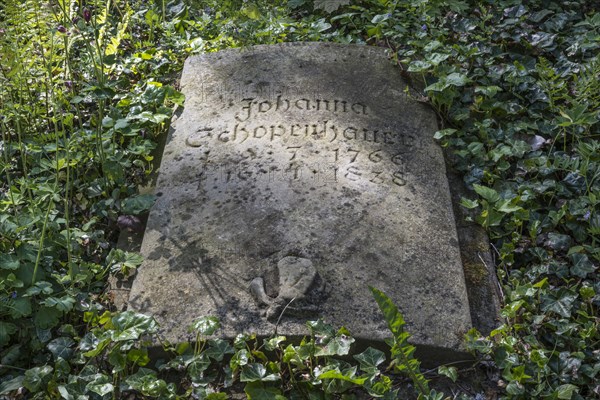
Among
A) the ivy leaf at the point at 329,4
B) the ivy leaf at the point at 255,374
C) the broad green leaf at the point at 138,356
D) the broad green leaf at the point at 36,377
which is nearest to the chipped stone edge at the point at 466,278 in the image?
the broad green leaf at the point at 138,356

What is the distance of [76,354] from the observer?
2697 millimetres

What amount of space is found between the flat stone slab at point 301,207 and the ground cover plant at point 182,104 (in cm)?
12

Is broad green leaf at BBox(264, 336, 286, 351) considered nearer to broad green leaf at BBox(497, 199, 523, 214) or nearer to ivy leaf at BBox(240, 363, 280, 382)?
ivy leaf at BBox(240, 363, 280, 382)

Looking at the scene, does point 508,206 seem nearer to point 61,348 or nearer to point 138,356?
point 138,356

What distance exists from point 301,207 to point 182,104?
1015 millimetres

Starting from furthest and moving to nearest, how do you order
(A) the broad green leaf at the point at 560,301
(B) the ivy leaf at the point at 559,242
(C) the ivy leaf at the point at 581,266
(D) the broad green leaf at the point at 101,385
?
1. (B) the ivy leaf at the point at 559,242
2. (C) the ivy leaf at the point at 581,266
3. (A) the broad green leaf at the point at 560,301
4. (D) the broad green leaf at the point at 101,385

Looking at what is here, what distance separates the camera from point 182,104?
12.2 feet

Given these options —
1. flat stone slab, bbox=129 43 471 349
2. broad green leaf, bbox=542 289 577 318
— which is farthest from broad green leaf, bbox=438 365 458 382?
broad green leaf, bbox=542 289 577 318

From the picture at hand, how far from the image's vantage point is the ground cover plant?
2.58m

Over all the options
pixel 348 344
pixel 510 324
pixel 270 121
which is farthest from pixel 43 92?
pixel 510 324

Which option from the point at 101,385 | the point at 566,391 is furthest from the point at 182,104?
the point at 566,391

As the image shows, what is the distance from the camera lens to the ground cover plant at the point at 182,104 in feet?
8.48

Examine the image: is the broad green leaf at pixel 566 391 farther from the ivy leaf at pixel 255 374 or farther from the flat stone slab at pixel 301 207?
the ivy leaf at pixel 255 374

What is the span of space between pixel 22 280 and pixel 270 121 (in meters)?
1.39
